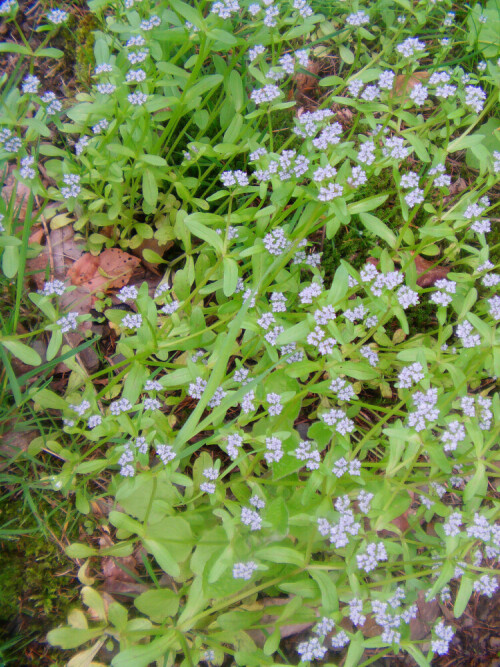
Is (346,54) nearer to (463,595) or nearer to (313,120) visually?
(313,120)

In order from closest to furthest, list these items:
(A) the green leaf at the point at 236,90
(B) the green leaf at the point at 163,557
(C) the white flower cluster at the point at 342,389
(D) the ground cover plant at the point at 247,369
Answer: (B) the green leaf at the point at 163,557 → (D) the ground cover plant at the point at 247,369 → (C) the white flower cluster at the point at 342,389 → (A) the green leaf at the point at 236,90

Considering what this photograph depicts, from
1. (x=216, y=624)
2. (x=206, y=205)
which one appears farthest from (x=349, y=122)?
(x=216, y=624)

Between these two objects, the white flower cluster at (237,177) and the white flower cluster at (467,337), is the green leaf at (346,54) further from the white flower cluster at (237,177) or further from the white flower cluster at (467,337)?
the white flower cluster at (467,337)

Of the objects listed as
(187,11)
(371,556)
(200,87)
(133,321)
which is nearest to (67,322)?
(133,321)

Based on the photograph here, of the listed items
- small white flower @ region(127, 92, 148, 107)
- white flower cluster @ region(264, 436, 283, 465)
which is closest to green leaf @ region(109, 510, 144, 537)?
white flower cluster @ region(264, 436, 283, 465)

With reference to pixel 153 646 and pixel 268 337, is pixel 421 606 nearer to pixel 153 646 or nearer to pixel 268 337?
pixel 153 646

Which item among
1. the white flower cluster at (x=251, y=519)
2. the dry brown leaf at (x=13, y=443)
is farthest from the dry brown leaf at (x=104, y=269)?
the white flower cluster at (x=251, y=519)

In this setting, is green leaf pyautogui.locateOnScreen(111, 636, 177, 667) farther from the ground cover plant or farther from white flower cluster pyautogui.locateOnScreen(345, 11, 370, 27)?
white flower cluster pyautogui.locateOnScreen(345, 11, 370, 27)
